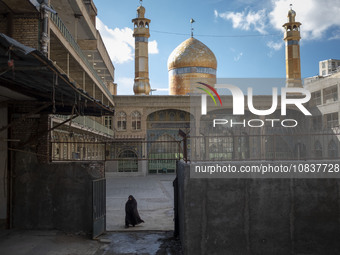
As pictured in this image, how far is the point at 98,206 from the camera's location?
10.5 meters

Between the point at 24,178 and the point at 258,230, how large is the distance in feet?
22.2

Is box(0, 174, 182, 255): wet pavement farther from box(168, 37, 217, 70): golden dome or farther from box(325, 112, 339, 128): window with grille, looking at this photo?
box(168, 37, 217, 70): golden dome

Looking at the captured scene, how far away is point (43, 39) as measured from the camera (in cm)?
1109

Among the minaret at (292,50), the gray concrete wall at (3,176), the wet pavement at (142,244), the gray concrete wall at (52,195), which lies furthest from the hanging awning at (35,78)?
the minaret at (292,50)

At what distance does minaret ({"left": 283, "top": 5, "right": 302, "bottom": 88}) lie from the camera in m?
38.4

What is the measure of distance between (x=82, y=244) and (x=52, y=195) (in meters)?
1.81

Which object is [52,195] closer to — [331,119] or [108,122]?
[108,122]

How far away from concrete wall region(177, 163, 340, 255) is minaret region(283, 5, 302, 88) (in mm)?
32748

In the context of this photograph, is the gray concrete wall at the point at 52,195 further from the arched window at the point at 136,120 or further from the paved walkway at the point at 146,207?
the arched window at the point at 136,120

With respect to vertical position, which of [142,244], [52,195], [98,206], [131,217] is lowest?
[142,244]

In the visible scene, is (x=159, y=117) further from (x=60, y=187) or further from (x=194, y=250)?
(x=194, y=250)

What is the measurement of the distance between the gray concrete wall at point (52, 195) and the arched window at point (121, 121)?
2210 centimetres

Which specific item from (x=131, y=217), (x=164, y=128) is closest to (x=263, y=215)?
(x=131, y=217)

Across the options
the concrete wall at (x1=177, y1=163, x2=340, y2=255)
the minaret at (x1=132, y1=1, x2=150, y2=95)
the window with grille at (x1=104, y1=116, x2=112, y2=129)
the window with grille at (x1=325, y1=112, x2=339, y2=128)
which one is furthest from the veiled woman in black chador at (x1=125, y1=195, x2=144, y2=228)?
the window with grille at (x1=325, y1=112, x2=339, y2=128)
